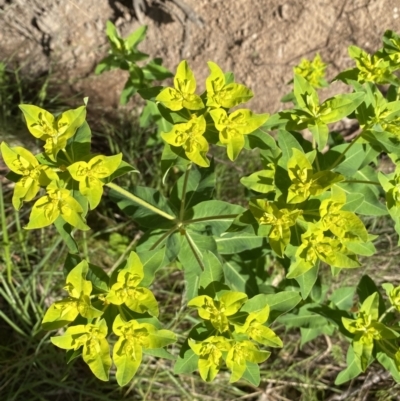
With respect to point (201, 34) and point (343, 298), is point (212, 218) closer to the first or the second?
point (343, 298)

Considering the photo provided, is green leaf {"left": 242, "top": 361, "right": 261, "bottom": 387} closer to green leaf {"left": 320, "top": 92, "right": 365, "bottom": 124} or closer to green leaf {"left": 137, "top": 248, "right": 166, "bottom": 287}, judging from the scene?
green leaf {"left": 137, "top": 248, "right": 166, "bottom": 287}

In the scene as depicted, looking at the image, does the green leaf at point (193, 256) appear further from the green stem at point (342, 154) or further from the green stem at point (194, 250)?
the green stem at point (342, 154)

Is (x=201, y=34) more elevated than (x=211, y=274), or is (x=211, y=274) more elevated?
(x=201, y=34)

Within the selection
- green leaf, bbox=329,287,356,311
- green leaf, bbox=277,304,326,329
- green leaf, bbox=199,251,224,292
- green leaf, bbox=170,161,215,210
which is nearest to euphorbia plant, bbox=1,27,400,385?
green leaf, bbox=199,251,224,292

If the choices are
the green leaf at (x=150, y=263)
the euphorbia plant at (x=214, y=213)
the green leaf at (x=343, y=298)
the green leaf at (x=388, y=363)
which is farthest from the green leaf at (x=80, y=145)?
the green leaf at (x=343, y=298)

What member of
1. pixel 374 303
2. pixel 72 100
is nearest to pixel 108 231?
pixel 72 100

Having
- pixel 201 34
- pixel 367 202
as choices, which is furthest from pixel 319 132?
pixel 201 34

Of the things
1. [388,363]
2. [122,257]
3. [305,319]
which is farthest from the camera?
[122,257]
